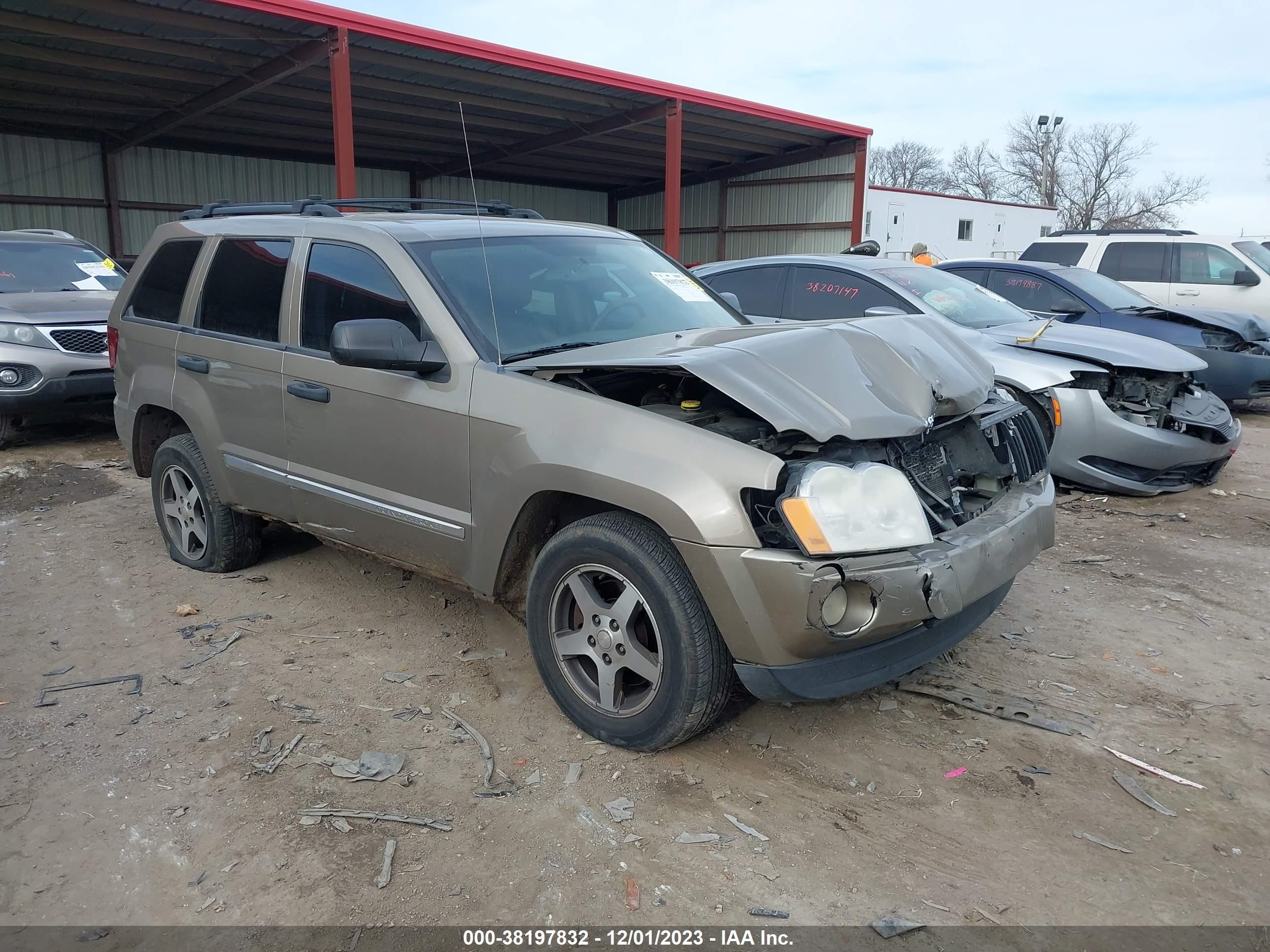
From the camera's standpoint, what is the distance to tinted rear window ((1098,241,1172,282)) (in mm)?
11336

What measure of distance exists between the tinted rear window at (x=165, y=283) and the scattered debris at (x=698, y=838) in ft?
12.0

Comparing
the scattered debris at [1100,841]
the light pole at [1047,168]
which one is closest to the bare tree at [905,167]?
the light pole at [1047,168]

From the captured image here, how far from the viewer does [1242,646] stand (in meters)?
4.07

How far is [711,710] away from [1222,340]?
836 cm

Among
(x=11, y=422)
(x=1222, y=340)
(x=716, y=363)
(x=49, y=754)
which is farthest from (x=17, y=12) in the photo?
(x=1222, y=340)

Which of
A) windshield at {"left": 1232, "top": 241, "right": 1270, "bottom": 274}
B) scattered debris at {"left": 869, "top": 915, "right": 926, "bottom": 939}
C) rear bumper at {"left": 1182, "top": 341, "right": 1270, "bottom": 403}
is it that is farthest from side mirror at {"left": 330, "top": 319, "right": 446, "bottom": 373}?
windshield at {"left": 1232, "top": 241, "right": 1270, "bottom": 274}

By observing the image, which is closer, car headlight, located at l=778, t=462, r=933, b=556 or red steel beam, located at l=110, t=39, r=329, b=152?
car headlight, located at l=778, t=462, r=933, b=556

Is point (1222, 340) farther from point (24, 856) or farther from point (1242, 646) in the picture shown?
point (24, 856)

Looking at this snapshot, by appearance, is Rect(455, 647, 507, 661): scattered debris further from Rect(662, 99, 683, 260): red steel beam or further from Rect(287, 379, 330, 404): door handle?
Rect(662, 99, 683, 260): red steel beam

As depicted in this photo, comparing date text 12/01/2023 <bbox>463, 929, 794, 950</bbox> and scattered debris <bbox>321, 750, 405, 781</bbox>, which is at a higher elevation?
scattered debris <bbox>321, 750, 405, 781</bbox>

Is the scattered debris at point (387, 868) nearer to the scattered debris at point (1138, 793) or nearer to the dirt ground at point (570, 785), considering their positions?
the dirt ground at point (570, 785)

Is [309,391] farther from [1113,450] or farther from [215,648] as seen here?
[1113,450]

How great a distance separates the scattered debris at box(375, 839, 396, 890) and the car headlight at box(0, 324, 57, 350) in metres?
6.98

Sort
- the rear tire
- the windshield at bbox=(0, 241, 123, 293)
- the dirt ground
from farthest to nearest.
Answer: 1. the windshield at bbox=(0, 241, 123, 293)
2. the rear tire
3. the dirt ground
